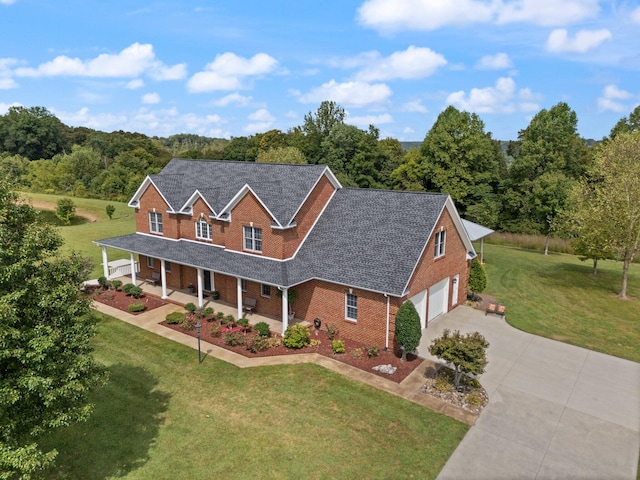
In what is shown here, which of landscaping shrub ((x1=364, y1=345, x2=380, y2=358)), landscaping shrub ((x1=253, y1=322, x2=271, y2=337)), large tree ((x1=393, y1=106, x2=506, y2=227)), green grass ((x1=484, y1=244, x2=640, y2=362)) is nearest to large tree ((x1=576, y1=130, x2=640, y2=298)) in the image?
green grass ((x1=484, y1=244, x2=640, y2=362))

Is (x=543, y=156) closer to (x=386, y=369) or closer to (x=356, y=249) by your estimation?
(x=356, y=249)

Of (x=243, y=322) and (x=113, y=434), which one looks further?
(x=243, y=322)

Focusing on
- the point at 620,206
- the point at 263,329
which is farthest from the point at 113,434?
the point at 620,206

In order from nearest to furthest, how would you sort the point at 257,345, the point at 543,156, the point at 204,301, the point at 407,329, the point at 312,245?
the point at 407,329
the point at 257,345
the point at 312,245
the point at 204,301
the point at 543,156

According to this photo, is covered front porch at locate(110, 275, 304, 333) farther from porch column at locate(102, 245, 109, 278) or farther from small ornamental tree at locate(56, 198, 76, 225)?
small ornamental tree at locate(56, 198, 76, 225)

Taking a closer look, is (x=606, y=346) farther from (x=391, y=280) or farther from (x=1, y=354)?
(x=1, y=354)

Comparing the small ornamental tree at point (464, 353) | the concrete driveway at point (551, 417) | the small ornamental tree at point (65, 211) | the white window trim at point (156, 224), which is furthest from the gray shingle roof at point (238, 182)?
the small ornamental tree at point (65, 211)
